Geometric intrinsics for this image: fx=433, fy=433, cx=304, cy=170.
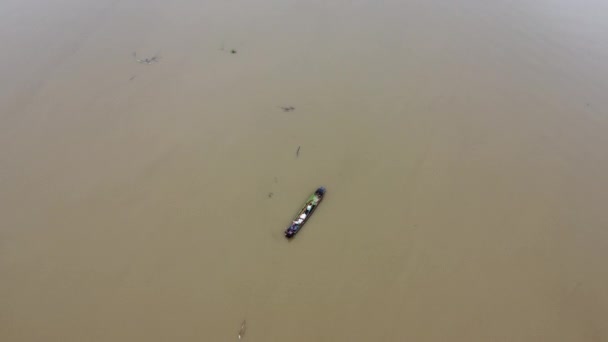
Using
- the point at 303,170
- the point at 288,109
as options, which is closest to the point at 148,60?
the point at 288,109

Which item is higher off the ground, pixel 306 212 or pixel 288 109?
pixel 288 109

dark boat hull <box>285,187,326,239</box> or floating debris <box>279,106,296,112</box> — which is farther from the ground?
floating debris <box>279,106,296,112</box>

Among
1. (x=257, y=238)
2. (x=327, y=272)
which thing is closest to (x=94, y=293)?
(x=257, y=238)

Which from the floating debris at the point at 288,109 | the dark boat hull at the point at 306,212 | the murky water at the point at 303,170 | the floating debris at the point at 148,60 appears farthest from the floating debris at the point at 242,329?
the floating debris at the point at 148,60

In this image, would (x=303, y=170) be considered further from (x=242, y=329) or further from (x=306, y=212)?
(x=242, y=329)

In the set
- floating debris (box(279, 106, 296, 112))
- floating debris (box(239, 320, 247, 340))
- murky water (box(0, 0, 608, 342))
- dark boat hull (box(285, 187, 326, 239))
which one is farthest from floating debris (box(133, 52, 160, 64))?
floating debris (box(239, 320, 247, 340))

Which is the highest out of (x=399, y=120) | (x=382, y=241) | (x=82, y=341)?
(x=399, y=120)

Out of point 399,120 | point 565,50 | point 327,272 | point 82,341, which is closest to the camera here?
point 82,341

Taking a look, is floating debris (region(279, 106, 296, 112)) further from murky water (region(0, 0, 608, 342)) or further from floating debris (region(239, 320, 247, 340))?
floating debris (region(239, 320, 247, 340))

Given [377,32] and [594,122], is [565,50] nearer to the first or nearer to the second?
[594,122]
